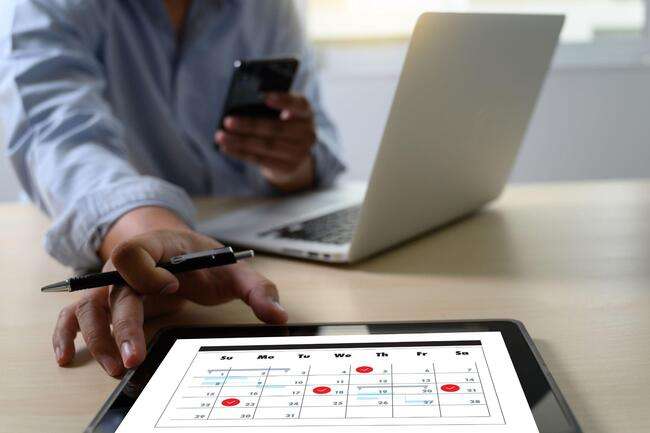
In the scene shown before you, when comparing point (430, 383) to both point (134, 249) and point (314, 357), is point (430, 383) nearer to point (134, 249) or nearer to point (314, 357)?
point (314, 357)

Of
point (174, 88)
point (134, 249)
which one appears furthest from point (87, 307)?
point (174, 88)

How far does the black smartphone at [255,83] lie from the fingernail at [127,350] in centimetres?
48

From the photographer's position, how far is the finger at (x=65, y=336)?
447mm

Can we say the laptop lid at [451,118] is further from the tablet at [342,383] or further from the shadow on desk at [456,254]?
the tablet at [342,383]

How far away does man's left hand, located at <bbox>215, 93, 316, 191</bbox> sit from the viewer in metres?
0.95

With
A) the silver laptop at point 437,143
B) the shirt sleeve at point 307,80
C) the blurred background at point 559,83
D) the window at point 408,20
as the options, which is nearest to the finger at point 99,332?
the silver laptop at point 437,143

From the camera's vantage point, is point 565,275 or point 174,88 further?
point 174,88

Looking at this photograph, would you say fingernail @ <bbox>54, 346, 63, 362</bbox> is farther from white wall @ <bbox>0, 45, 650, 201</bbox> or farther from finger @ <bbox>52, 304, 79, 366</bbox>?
white wall @ <bbox>0, 45, 650, 201</bbox>

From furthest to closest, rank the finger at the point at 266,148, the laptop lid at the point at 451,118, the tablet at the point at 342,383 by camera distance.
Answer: the finger at the point at 266,148
the laptop lid at the point at 451,118
the tablet at the point at 342,383

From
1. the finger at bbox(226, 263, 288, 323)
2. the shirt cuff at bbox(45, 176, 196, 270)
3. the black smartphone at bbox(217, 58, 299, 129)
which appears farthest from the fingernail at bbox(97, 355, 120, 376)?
the black smartphone at bbox(217, 58, 299, 129)

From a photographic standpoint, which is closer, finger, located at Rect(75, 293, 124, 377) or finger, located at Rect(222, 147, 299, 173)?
finger, located at Rect(75, 293, 124, 377)

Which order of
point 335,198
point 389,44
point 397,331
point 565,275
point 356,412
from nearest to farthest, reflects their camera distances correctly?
point 356,412, point 397,331, point 565,275, point 335,198, point 389,44

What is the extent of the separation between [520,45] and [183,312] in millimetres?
433

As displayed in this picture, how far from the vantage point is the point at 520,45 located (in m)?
0.72
